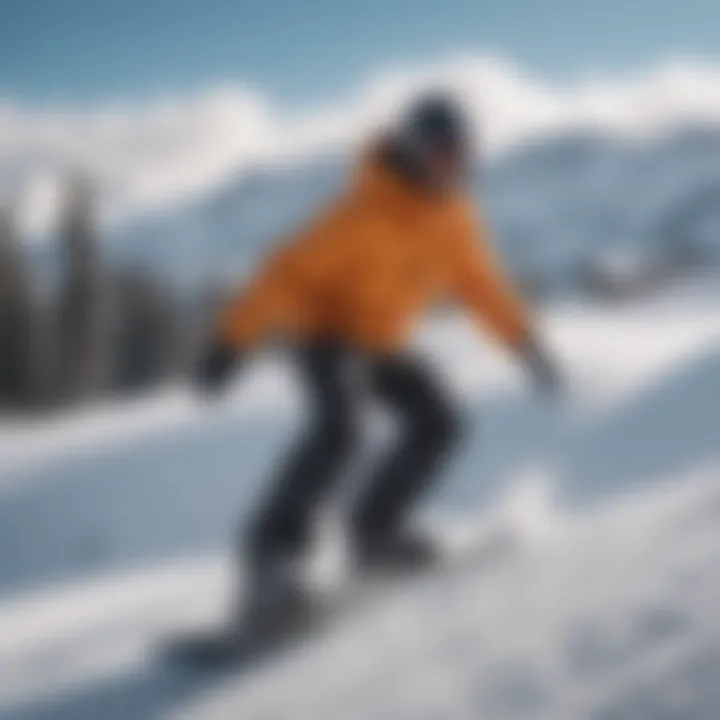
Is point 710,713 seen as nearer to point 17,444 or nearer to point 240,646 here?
point 240,646

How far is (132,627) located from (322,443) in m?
0.85

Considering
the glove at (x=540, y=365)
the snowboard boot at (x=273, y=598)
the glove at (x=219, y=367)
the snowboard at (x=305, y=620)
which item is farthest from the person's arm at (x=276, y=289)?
the glove at (x=540, y=365)

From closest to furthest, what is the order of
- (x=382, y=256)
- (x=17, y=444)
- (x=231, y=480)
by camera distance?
1. (x=382, y=256)
2. (x=231, y=480)
3. (x=17, y=444)

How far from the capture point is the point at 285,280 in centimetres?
269

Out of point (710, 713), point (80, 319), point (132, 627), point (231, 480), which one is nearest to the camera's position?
point (710, 713)

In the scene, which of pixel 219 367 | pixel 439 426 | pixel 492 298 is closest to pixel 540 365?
pixel 492 298

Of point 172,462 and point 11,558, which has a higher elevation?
point 172,462

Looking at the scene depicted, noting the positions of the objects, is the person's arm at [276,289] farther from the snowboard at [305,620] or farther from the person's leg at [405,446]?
the snowboard at [305,620]

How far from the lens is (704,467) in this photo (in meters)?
3.82

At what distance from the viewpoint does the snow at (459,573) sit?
2150 millimetres

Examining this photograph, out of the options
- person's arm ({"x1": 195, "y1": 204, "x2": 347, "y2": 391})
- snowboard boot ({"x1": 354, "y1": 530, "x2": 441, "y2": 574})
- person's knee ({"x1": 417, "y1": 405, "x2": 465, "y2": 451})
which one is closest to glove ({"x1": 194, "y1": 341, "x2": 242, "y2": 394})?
person's arm ({"x1": 195, "y1": 204, "x2": 347, "y2": 391})

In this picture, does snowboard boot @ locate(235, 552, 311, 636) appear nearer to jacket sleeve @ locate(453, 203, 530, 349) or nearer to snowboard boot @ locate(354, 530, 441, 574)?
snowboard boot @ locate(354, 530, 441, 574)

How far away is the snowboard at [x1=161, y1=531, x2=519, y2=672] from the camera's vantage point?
251 centimetres

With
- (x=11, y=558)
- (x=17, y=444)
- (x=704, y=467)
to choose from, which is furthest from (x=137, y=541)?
(x=704, y=467)
